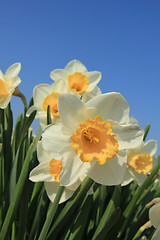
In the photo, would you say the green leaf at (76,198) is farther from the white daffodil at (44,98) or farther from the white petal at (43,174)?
the white daffodil at (44,98)

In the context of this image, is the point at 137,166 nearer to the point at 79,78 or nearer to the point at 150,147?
the point at 150,147

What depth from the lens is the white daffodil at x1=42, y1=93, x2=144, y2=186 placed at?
43.4 inches

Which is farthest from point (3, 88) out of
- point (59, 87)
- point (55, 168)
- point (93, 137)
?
point (93, 137)

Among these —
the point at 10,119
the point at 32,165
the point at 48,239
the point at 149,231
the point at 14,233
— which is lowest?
the point at 149,231

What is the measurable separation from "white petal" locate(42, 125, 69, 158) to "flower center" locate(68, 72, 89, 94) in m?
1.05

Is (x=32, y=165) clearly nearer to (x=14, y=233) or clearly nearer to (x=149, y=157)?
(x=14, y=233)

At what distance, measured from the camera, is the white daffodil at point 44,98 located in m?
1.93

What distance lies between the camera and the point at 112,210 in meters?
1.44

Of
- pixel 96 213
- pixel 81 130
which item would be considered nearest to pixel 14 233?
pixel 96 213

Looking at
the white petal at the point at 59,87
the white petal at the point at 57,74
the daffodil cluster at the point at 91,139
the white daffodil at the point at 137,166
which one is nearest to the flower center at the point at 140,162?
the white daffodil at the point at 137,166

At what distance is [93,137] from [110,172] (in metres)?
0.19

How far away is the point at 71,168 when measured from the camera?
112 centimetres

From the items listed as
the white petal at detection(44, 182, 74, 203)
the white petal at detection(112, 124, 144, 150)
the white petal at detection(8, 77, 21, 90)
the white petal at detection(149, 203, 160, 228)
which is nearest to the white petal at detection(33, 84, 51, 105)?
the white petal at detection(8, 77, 21, 90)

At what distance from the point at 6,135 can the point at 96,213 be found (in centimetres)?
95
